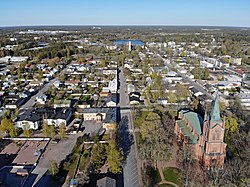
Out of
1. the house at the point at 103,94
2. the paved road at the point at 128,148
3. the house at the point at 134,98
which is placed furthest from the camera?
the house at the point at 103,94

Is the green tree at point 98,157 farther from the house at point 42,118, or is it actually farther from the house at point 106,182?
the house at point 42,118

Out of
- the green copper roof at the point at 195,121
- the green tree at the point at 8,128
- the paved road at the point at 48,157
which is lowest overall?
the paved road at the point at 48,157

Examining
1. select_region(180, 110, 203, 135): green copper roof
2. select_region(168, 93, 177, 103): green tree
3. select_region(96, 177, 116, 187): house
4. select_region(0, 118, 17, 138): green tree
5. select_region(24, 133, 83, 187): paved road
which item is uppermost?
select_region(180, 110, 203, 135): green copper roof

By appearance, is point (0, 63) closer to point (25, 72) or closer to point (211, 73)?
point (25, 72)

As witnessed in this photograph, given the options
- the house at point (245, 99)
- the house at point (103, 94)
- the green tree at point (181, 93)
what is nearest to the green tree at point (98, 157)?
the house at point (103, 94)

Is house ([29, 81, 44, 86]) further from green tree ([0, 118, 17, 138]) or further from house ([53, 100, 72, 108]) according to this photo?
green tree ([0, 118, 17, 138])

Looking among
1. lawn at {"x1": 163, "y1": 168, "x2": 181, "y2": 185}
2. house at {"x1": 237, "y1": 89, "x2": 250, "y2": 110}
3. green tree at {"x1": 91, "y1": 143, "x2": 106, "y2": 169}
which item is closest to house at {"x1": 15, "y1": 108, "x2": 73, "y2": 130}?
green tree at {"x1": 91, "y1": 143, "x2": 106, "y2": 169}

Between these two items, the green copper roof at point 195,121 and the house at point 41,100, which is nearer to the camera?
the green copper roof at point 195,121
